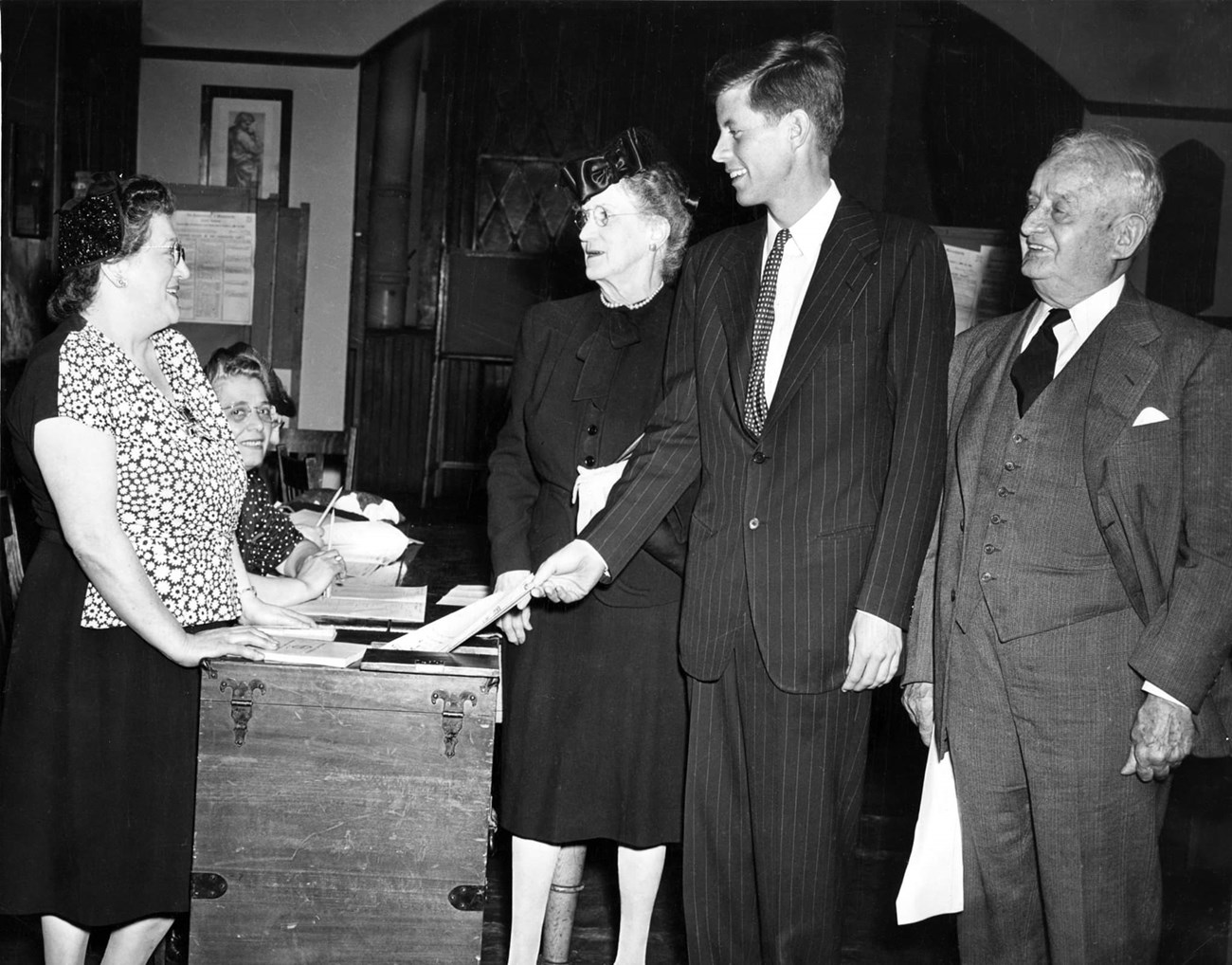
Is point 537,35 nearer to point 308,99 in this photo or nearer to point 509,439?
point 308,99

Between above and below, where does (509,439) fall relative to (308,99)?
below

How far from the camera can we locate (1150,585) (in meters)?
2.11

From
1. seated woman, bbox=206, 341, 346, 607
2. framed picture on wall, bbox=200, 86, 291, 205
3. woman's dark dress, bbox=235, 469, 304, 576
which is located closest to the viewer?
seated woman, bbox=206, 341, 346, 607

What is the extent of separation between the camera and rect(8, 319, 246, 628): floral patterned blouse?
2.30m

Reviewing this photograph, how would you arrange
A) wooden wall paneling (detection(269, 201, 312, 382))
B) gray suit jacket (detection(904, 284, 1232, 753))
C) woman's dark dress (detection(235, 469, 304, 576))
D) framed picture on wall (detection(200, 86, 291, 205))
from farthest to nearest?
framed picture on wall (detection(200, 86, 291, 205)) < wooden wall paneling (detection(269, 201, 312, 382)) < woman's dark dress (detection(235, 469, 304, 576)) < gray suit jacket (detection(904, 284, 1232, 753))

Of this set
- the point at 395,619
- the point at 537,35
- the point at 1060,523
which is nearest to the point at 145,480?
the point at 395,619

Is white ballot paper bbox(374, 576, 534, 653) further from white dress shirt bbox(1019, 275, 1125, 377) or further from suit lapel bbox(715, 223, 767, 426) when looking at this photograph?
white dress shirt bbox(1019, 275, 1125, 377)

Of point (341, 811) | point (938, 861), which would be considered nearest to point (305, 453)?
point (341, 811)

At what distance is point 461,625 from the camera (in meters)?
2.50

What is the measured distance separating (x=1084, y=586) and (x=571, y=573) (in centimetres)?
94

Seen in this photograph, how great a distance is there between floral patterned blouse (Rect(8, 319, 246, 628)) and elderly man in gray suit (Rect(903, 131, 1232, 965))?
4.79 ft

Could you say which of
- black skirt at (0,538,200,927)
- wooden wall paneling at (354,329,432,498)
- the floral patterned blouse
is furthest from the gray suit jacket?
wooden wall paneling at (354,329,432,498)

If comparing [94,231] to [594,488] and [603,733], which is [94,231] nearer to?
[594,488]

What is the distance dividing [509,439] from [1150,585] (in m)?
1.40
